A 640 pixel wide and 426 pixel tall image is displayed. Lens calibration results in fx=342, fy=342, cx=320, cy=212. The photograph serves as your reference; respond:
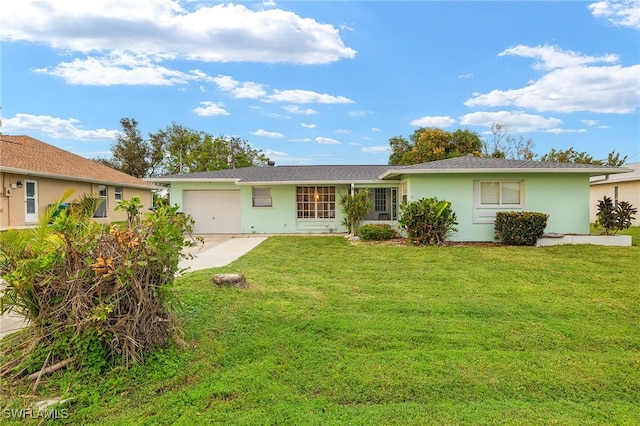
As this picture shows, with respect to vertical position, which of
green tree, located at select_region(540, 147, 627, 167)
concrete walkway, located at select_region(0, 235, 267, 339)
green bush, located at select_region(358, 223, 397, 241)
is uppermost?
green tree, located at select_region(540, 147, 627, 167)

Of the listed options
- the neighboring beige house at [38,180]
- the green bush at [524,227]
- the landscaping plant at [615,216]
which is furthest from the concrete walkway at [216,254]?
the landscaping plant at [615,216]

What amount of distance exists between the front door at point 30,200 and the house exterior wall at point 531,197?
1615 cm

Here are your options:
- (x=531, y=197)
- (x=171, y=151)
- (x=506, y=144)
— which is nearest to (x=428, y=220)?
(x=531, y=197)

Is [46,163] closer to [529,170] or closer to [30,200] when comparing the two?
[30,200]

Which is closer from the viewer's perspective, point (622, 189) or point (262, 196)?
point (262, 196)

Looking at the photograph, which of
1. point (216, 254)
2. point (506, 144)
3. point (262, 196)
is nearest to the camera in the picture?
point (216, 254)

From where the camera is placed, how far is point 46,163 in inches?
644

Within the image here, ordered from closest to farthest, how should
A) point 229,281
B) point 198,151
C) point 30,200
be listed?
point 229,281 < point 30,200 < point 198,151

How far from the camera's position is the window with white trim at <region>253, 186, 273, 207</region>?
15867mm

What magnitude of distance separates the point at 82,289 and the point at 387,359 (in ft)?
9.15

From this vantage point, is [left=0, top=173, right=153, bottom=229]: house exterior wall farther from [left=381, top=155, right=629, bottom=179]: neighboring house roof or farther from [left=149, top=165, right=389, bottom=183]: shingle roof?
[left=381, top=155, right=629, bottom=179]: neighboring house roof

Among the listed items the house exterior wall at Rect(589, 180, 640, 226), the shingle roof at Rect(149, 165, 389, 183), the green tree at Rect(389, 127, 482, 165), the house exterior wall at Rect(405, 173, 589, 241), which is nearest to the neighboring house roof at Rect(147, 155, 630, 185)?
the shingle roof at Rect(149, 165, 389, 183)

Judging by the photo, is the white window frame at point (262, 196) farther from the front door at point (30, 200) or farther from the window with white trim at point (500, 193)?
the front door at point (30, 200)

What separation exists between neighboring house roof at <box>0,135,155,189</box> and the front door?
637mm
